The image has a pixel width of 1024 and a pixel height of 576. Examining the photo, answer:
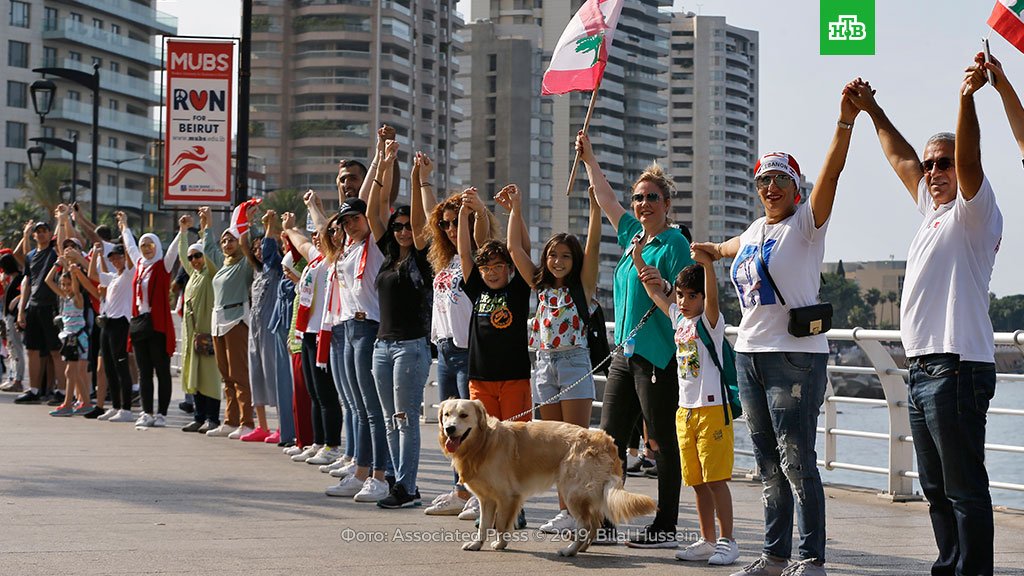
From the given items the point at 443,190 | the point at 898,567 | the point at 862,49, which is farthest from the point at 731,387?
the point at 443,190

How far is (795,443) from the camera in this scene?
672cm

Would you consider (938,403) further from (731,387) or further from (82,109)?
(82,109)

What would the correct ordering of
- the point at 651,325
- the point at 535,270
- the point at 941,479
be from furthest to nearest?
the point at 535,270, the point at 651,325, the point at 941,479

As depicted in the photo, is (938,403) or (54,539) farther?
(54,539)

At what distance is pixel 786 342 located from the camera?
265 inches

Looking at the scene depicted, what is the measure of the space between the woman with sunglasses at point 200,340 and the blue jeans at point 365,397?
4.99 m

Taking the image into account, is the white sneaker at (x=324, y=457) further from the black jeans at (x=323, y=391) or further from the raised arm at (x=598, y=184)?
the raised arm at (x=598, y=184)

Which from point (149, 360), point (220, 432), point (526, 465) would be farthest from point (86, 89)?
point (526, 465)

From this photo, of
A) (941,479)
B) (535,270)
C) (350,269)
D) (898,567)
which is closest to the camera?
(941,479)

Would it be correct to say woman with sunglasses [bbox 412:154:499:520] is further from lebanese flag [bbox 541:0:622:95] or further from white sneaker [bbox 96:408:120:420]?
white sneaker [bbox 96:408:120:420]

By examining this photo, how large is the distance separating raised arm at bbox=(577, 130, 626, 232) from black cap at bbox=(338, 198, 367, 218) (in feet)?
7.71

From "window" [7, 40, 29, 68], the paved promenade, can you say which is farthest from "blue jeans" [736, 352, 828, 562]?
"window" [7, 40, 29, 68]

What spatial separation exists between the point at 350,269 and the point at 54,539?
10.6 ft

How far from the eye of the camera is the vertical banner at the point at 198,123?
1658 centimetres
